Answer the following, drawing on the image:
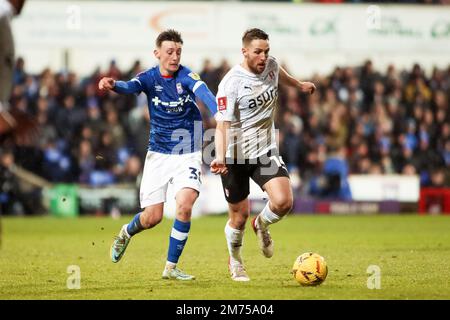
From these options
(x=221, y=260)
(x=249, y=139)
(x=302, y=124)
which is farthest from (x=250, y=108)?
(x=302, y=124)

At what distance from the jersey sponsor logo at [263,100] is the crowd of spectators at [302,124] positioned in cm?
1129

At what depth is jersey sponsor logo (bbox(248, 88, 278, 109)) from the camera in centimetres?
1034

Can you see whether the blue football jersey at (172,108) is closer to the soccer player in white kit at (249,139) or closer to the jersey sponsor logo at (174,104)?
the jersey sponsor logo at (174,104)

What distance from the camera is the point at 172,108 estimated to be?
34.9 feet

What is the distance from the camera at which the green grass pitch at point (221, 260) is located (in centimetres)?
899

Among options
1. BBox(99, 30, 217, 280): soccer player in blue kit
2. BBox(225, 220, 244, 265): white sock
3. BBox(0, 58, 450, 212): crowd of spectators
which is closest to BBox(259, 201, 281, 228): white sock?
BBox(225, 220, 244, 265): white sock

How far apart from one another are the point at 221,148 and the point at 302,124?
46.8 feet

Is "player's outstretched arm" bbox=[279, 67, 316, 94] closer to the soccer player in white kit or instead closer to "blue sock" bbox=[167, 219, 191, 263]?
the soccer player in white kit

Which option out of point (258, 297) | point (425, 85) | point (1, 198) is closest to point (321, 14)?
point (425, 85)

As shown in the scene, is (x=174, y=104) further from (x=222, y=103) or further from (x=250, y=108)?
(x=250, y=108)

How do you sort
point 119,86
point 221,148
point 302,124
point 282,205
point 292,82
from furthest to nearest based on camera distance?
point 302,124
point 292,82
point 119,86
point 282,205
point 221,148

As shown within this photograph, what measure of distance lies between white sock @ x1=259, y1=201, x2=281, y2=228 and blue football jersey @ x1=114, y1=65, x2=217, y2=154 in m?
1.05
